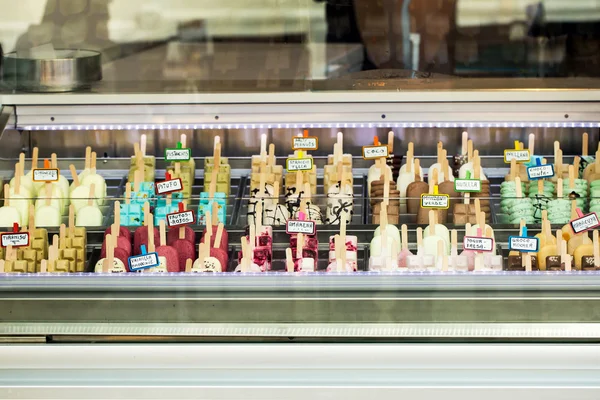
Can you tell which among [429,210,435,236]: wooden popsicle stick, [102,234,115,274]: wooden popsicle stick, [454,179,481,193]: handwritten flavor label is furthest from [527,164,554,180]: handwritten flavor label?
[102,234,115,274]: wooden popsicle stick

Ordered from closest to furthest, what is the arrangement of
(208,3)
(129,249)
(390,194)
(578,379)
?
1. (578,379)
2. (129,249)
3. (390,194)
4. (208,3)

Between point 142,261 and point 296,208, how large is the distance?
0.64 m

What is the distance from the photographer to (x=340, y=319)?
2711 mm

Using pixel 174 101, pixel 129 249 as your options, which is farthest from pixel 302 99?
pixel 129 249

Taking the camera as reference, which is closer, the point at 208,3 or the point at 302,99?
the point at 302,99

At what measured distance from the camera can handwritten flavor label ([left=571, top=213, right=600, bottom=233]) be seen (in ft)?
9.57

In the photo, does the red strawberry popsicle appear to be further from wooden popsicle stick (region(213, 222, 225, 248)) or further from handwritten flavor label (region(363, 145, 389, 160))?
handwritten flavor label (region(363, 145, 389, 160))

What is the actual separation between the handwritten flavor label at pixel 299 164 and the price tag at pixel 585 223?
1052 mm

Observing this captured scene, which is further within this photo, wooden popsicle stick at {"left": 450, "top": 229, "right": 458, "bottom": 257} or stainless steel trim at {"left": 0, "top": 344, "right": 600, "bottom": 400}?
wooden popsicle stick at {"left": 450, "top": 229, "right": 458, "bottom": 257}

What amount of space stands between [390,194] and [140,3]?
1693 millimetres

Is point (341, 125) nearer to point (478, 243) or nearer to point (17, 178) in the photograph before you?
point (478, 243)

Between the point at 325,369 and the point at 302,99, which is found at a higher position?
the point at 302,99

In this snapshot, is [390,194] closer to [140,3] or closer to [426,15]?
[426,15]

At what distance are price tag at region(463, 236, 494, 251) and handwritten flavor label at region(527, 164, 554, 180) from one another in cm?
55
